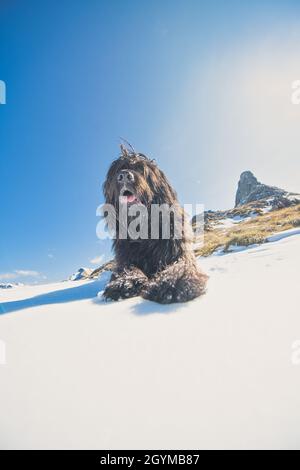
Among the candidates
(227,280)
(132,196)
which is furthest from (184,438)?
(132,196)

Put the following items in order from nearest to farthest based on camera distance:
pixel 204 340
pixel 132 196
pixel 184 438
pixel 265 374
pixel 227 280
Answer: pixel 184 438 < pixel 265 374 < pixel 204 340 < pixel 227 280 < pixel 132 196

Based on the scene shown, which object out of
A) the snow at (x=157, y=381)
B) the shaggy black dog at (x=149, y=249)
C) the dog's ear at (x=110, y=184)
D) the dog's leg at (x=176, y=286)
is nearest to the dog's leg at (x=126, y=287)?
the shaggy black dog at (x=149, y=249)

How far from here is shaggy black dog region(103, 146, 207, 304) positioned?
2.41 meters

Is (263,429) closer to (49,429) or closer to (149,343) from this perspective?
(149,343)

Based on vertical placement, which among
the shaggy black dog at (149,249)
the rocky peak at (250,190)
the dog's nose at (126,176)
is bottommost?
the shaggy black dog at (149,249)

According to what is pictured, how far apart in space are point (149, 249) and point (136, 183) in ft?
3.48

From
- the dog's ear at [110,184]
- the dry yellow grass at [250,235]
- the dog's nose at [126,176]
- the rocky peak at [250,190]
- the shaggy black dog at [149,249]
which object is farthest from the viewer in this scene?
the rocky peak at [250,190]

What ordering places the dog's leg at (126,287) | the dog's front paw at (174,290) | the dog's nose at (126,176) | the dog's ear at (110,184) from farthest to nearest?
the dog's ear at (110,184)
the dog's nose at (126,176)
the dog's leg at (126,287)
the dog's front paw at (174,290)

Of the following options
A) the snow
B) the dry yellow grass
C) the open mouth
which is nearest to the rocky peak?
the dry yellow grass

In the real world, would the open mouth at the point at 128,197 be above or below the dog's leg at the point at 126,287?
above

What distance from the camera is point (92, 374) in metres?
1.13

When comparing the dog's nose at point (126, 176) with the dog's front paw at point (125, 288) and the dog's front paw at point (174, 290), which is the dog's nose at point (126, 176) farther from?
the dog's front paw at point (174, 290)

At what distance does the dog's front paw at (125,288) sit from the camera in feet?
8.55
